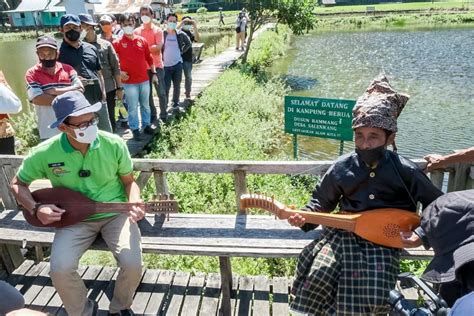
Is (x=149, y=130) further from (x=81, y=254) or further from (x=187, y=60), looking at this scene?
(x=81, y=254)

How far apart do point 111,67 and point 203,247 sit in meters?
Result: 3.65

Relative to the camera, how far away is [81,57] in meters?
5.17

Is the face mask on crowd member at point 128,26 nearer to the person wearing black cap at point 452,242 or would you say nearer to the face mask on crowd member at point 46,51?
the face mask on crowd member at point 46,51

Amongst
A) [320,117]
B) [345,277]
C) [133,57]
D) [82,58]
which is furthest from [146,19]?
[345,277]

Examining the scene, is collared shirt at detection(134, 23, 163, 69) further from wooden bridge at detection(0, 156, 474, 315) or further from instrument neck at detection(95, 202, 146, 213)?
instrument neck at detection(95, 202, 146, 213)

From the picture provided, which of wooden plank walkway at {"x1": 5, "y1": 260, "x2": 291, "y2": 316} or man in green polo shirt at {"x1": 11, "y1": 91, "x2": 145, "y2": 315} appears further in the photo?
wooden plank walkway at {"x1": 5, "y1": 260, "x2": 291, "y2": 316}

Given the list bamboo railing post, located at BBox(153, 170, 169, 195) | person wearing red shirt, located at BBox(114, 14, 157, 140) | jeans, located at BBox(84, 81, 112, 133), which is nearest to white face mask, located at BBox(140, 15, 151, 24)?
person wearing red shirt, located at BBox(114, 14, 157, 140)

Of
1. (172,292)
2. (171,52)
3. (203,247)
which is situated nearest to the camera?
(203,247)

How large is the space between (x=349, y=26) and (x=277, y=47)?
1675 centimetres

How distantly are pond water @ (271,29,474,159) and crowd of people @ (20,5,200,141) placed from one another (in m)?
3.11

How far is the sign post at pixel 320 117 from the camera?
5.49 metres

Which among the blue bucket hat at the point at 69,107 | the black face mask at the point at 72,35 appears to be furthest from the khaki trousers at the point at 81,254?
the black face mask at the point at 72,35

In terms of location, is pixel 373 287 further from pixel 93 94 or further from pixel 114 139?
pixel 93 94

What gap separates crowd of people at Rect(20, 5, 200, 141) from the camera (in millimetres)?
4453
